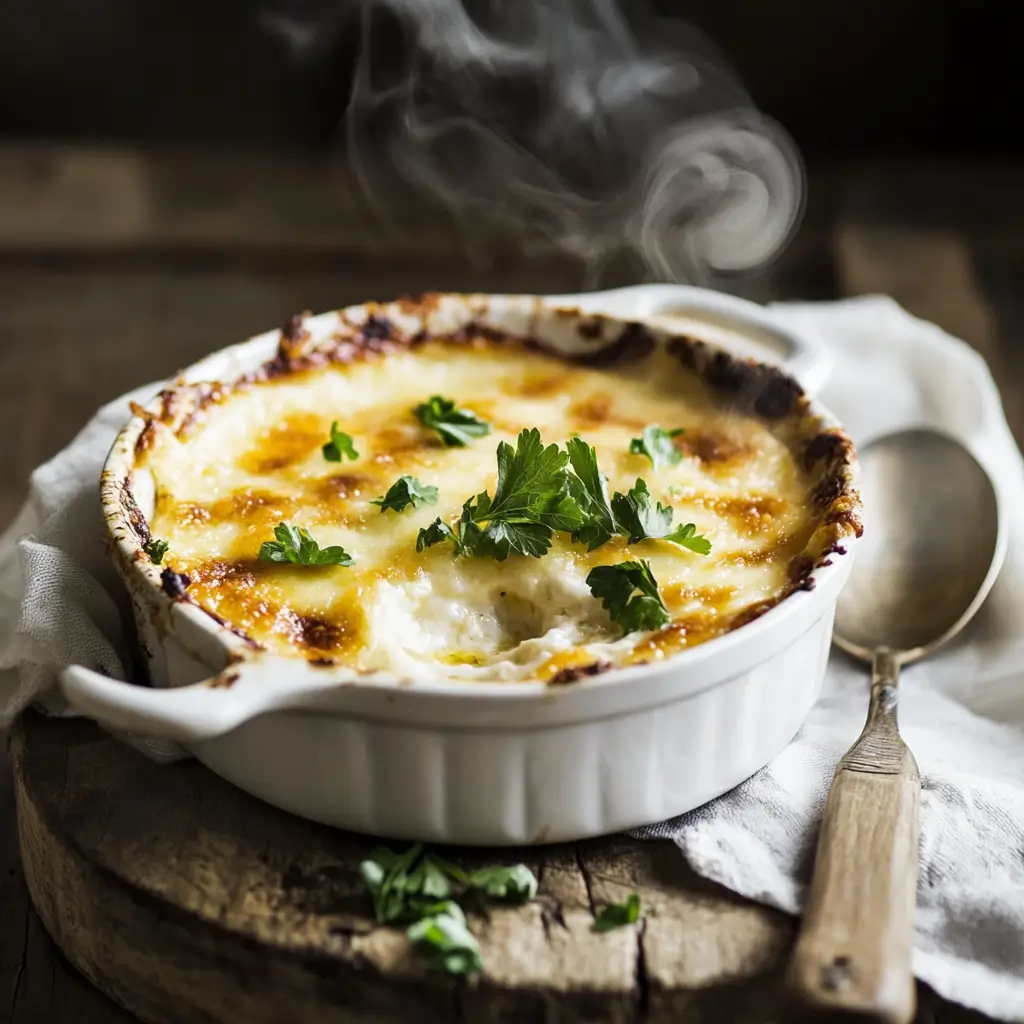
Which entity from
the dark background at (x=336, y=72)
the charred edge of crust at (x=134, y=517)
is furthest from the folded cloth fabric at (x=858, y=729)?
the dark background at (x=336, y=72)

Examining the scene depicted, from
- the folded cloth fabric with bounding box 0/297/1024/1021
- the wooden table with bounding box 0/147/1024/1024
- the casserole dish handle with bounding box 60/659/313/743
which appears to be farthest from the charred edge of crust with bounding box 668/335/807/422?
the wooden table with bounding box 0/147/1024/1024

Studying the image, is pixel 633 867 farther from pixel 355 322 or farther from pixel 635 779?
pixel 355 322

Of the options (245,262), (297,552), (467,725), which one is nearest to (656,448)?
(297,552)

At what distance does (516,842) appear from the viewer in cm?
173

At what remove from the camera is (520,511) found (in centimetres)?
194

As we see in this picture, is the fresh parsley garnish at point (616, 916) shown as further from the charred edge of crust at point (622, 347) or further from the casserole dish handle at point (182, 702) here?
the charred edge of crust at point (622, 347)

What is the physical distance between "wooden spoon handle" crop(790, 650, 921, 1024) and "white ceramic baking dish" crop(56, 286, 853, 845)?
0.48 ft

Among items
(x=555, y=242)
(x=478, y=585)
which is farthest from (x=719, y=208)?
(x=478, y=585)

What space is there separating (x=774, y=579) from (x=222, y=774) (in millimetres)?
767

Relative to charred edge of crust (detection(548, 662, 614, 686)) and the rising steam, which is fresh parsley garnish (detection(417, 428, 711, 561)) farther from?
the rising steam

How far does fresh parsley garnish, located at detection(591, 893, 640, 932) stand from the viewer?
1.63m

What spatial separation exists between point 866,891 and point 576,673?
0.39 meters

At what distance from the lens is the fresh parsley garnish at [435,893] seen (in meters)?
1.57

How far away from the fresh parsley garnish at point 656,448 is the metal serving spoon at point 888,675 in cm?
34
